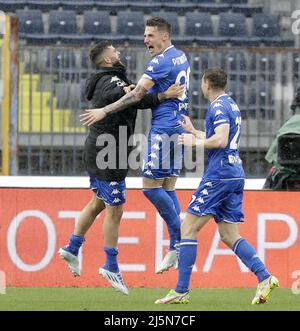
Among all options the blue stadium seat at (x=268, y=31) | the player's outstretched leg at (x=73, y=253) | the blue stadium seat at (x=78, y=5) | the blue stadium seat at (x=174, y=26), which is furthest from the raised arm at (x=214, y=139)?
the blue stadium seat at (x=78, y=5)

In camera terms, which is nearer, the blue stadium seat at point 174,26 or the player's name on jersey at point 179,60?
the player's name on jersey at point 179,60

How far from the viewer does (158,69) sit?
27.0 ft

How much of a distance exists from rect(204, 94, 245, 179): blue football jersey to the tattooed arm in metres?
0.60

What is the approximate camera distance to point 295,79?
11445 millimetres

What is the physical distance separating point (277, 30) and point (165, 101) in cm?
616

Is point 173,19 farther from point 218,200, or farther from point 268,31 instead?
point 218,200

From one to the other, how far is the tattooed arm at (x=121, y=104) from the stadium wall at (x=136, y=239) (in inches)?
61.8

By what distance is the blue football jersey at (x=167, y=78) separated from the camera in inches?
324

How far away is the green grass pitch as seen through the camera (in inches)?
304

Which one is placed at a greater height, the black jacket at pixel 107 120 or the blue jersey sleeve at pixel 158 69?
the blue jersey sleeve at pixel 158 69

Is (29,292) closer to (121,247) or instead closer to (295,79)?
(121,247)

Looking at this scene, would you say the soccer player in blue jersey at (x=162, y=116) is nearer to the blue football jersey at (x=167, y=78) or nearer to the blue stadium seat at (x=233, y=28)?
the blue football jersey at (x=167, y=78)

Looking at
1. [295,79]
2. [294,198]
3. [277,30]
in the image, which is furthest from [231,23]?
[294,198]

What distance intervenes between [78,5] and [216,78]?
275 inches
